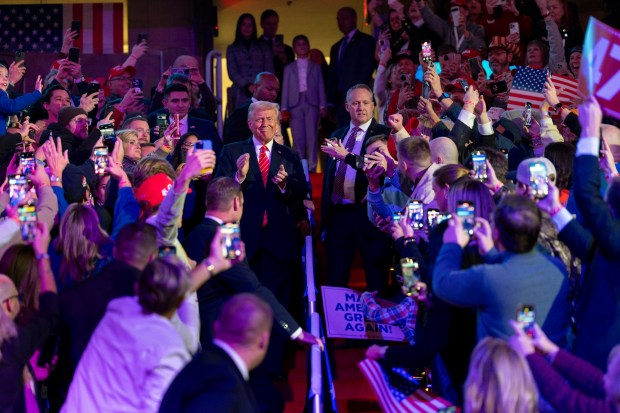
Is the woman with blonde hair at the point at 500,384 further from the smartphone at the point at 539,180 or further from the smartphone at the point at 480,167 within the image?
the smartphone at the point at 480,167

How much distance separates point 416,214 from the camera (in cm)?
643

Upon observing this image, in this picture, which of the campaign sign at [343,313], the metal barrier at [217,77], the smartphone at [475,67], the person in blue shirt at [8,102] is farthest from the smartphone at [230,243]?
the metal barrier at [217,77]

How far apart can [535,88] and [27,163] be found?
474cm

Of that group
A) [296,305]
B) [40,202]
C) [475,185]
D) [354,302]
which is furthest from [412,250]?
[296,305]

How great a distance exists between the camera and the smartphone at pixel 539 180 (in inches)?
224

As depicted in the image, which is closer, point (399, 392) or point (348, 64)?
point (399, 392)

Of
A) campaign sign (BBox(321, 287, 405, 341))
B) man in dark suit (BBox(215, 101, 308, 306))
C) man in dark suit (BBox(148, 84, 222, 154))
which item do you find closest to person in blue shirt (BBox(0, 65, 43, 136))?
man in dark suit (BBox(148, 84, 222, 154))

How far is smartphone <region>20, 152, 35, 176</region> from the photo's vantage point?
6.91 metres

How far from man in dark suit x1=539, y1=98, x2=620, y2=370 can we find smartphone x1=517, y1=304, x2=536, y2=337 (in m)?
0.57

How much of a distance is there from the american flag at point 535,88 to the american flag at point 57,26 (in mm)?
8412

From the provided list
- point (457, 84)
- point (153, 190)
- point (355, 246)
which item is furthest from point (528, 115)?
point (153, 190)

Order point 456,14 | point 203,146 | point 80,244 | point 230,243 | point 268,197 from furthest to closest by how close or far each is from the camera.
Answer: point 456,14 → point 268,197 → point 203,146 → point 80,244 → point 230,243

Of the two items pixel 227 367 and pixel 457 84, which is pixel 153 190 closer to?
pixel 227 367

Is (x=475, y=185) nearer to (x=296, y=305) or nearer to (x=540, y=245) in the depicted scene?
(x=540, y=245)
